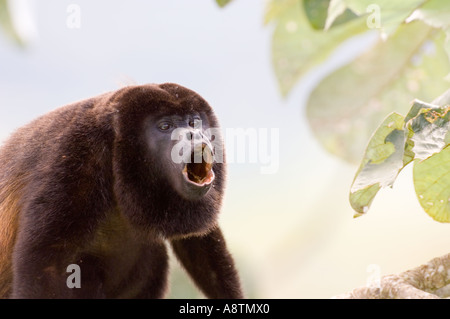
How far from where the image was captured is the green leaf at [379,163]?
1528mm

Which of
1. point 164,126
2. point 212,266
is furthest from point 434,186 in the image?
point 212,266

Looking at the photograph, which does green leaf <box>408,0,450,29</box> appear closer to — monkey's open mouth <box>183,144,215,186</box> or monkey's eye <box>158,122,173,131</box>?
monkey's open mouth <box>183,144,215,186</box>

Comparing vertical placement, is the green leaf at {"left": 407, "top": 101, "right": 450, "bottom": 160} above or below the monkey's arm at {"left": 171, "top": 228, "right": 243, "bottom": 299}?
above

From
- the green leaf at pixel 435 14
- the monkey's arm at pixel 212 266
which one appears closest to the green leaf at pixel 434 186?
the green leaf at pixel 435 14

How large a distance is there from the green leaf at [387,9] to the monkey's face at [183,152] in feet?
2.15

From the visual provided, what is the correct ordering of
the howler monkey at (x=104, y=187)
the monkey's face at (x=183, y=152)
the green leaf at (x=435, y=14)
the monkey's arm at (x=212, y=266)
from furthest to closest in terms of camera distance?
the monkey's arm at (x=212, y=266) → the monkey's face at (x=183, y=152) → the howler monkey at (x=104, y=187) → the green leaf at (x=435, y=14)

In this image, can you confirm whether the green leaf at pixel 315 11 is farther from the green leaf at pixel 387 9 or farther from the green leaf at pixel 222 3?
the green leaf at pixel 387 9

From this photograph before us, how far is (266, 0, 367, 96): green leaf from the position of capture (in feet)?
8.56

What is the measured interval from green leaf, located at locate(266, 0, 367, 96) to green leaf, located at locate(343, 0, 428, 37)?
0.81 m

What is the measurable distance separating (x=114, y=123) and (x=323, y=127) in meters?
1.06

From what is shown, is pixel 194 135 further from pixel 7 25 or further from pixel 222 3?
pixel 7 25

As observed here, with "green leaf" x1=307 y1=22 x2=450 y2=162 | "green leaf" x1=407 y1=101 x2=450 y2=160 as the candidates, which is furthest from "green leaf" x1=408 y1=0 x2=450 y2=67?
"green leaf" x1=307 y1=22 x2=450 y2=162

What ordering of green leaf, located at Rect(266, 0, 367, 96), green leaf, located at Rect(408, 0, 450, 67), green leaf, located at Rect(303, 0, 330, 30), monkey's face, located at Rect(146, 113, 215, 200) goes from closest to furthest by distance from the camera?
1. green leaf, located at Rect(408, 0, 450, 67)
2. monkey's face, located at Rect(146, 113, 215, 200)
3. green leaf, located at Rect(303, 0, 330, 30)
4. green leaf, located at Rect(266, 0, 367, 96)
